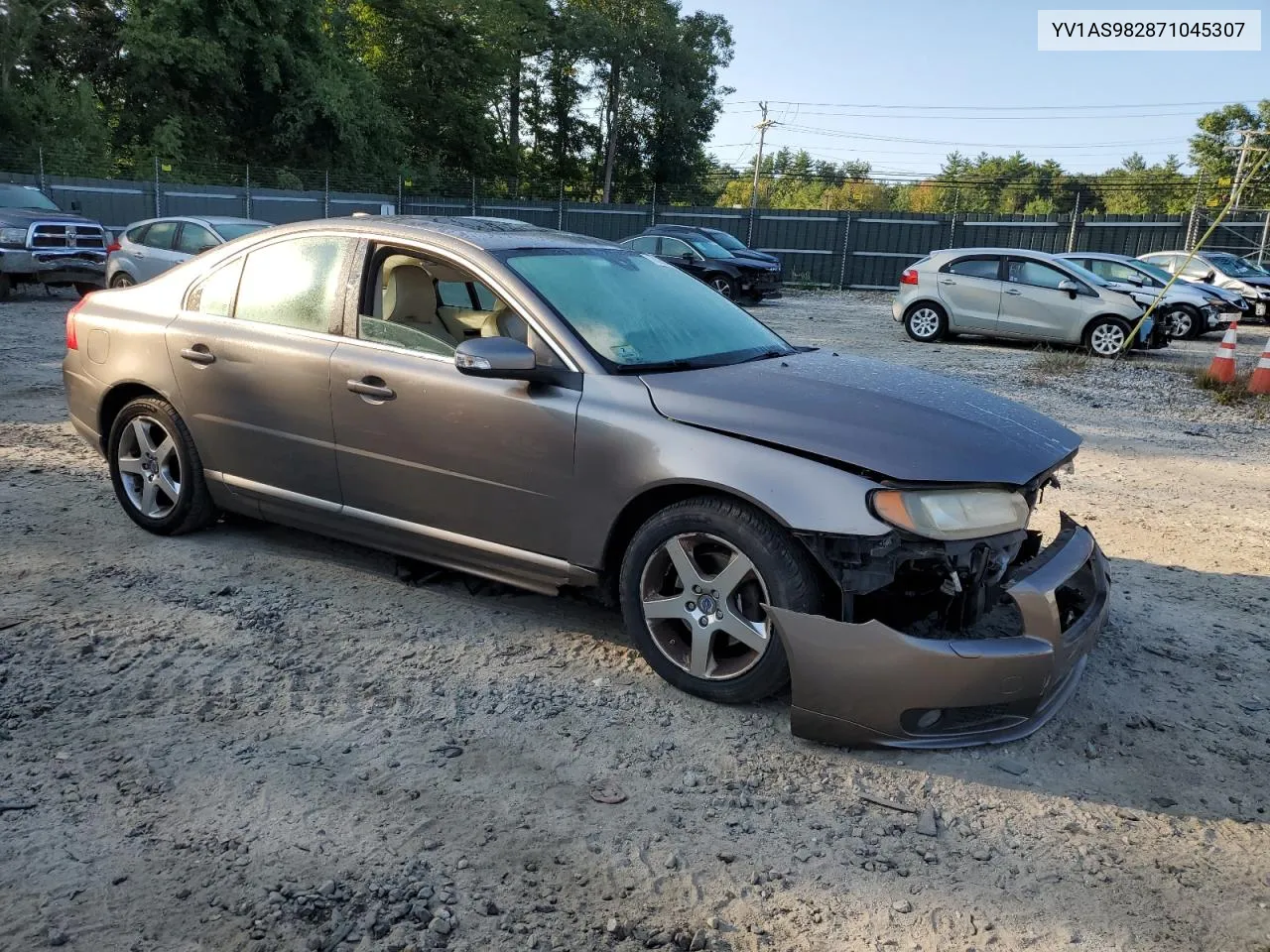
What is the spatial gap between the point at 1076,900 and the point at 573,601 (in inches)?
92.7

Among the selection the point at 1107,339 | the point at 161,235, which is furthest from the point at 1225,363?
the point at 161,235

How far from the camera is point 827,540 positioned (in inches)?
120

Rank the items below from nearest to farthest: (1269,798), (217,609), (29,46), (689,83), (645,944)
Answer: (645,944), (1269,798), (217,609), (29,46), (689,83)

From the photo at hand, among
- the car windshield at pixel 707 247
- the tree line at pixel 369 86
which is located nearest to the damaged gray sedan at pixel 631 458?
the car windshield at pixel 707 247

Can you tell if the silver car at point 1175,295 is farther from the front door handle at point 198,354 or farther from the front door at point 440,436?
the front door handle at point 198,354

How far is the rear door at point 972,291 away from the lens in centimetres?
1444

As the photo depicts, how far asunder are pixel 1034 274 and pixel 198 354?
1280 centimetres

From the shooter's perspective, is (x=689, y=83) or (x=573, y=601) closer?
(x=573, y=601)

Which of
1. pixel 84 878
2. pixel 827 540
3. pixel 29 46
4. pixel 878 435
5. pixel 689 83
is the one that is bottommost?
pixel 84 878

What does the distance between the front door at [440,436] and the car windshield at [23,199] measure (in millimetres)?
14743

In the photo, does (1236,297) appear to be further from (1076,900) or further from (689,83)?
(689,83)

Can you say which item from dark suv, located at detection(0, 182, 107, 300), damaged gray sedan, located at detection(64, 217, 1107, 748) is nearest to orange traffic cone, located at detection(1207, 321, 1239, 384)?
damaged gray sedan, located at detection(64, 217, 1107, 748)

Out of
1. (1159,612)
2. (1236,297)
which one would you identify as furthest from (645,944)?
(1236,297)

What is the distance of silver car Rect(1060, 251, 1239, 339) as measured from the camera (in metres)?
15.4
